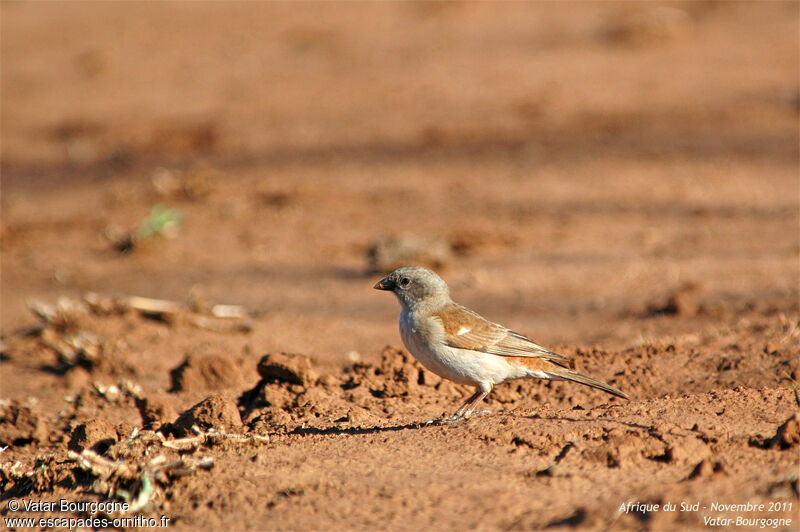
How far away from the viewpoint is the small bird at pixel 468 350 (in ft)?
19.9

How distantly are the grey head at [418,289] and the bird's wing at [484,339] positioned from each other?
0.17m

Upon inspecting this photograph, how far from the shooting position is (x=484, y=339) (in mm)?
6297

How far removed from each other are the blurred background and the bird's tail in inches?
83.2

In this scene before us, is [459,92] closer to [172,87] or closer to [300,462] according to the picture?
[172,87]

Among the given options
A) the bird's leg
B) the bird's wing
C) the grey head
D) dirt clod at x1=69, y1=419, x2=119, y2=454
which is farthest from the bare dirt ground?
the grey head

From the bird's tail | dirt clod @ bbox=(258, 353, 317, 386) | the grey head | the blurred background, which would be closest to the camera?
the bird's tail

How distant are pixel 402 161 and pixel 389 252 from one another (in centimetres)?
393

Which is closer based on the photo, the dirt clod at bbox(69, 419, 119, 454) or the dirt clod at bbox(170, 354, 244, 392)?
the dirt clod at bbox(69, 419, 119, 454)

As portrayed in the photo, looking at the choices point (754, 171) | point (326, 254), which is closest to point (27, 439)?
point (326, 254)

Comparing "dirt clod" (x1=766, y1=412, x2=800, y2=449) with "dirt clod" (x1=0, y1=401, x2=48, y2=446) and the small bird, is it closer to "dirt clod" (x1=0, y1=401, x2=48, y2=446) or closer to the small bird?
the small bird

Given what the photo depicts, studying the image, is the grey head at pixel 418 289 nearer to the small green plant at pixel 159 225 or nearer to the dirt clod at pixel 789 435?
the dirt clod at pixel 789 435

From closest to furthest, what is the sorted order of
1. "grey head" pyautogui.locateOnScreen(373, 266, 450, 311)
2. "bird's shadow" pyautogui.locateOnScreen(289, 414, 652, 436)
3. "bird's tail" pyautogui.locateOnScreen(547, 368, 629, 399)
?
1. "bird's shadow" pyautogui.locateOnScreen(289, 414, 652, 436)
2. "bird's tail" pyautogui.locateOnScreen(547, 368, 629, 399)
3. "grey head" pyautogui.locateOnScreen(373, 266, 450, 311)

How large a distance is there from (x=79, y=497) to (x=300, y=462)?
1.31 meters

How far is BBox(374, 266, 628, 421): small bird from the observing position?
6.05m
